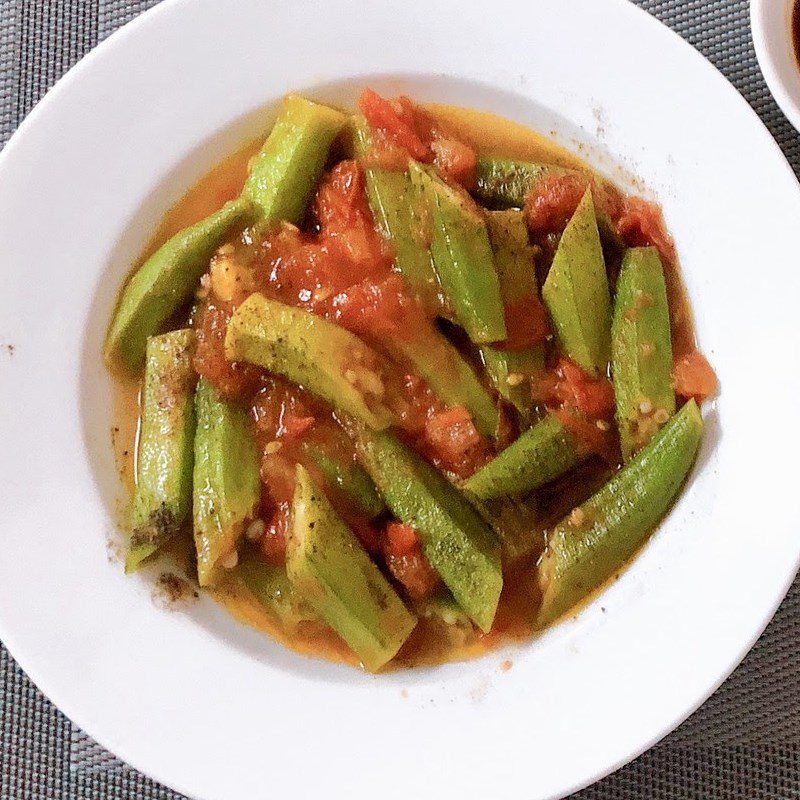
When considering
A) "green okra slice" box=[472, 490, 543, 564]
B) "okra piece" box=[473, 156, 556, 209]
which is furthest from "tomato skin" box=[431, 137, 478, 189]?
"green okra slice" box=[472, 490, 543, 564]

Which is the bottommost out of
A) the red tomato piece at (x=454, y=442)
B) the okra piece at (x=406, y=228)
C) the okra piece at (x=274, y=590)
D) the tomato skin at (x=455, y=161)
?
the okra piece at (x=274, y=590)

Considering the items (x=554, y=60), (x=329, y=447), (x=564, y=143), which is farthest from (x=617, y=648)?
(x=554, y=60)

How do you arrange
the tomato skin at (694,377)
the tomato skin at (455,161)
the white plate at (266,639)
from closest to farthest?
the white plate at (266,639), the tomato skin at (694,377), the tomato skin at (455,161)

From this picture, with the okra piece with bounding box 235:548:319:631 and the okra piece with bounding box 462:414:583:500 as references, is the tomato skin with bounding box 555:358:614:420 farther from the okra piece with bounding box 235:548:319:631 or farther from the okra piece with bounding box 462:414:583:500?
the okra piece with bounding box 235:548:319:631

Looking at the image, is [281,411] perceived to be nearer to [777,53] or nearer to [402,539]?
[402,539]

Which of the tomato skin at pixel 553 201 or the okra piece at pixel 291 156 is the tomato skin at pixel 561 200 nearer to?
the tomato skin at pixel 553 201

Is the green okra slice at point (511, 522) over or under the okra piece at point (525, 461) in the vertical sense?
under

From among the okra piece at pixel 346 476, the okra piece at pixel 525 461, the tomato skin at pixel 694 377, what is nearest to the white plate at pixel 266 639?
the tomato skin at pixel 694 377
